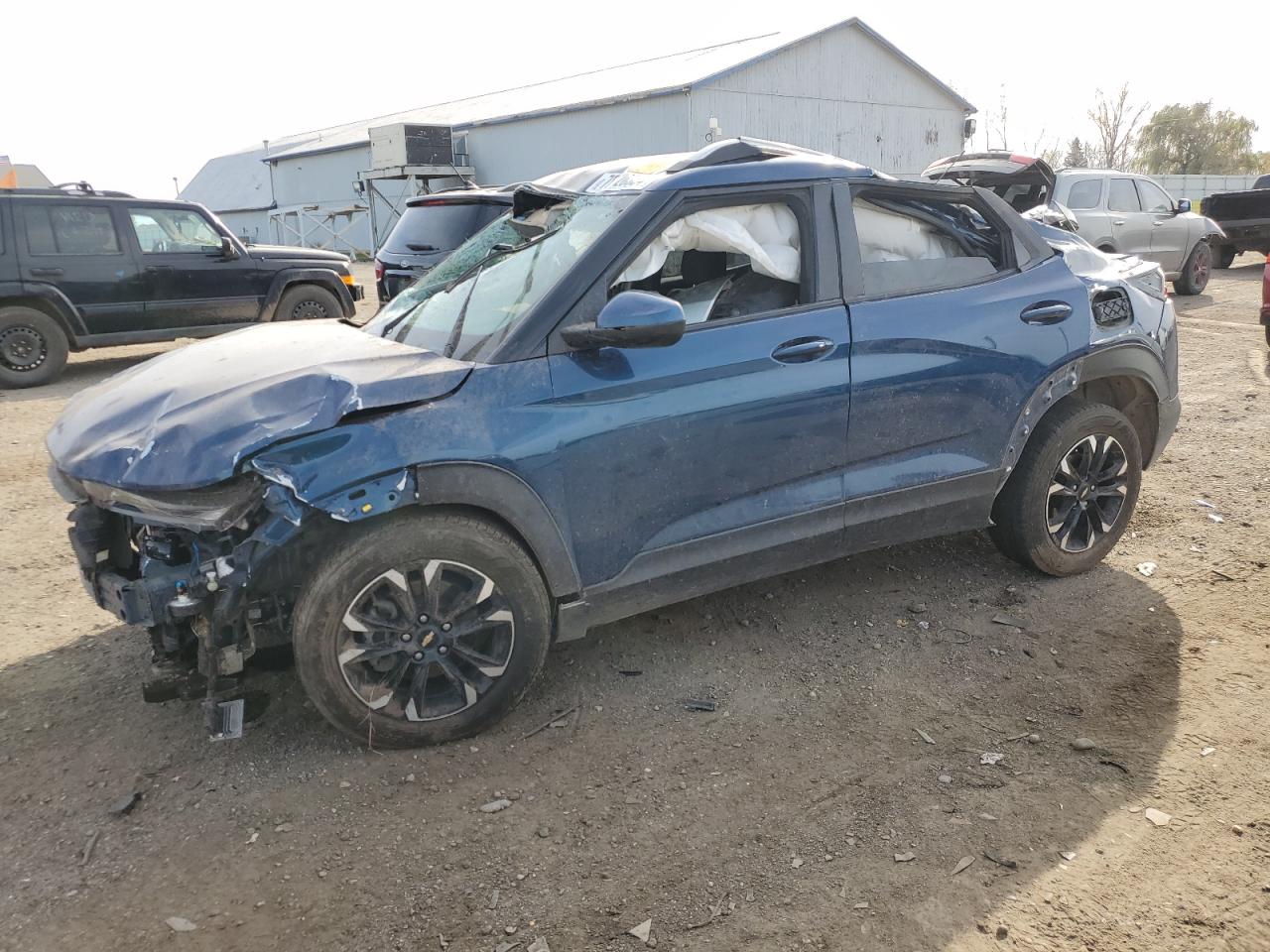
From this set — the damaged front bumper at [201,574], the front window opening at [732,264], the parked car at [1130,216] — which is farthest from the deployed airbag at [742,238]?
the parked car at [1130,216]

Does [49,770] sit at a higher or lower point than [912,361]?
lower

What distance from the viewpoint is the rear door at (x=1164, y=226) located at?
42.2ft

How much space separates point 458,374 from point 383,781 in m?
1.30

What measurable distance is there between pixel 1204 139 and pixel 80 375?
58841mm

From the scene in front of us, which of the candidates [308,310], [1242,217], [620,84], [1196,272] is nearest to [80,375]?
[308,310]

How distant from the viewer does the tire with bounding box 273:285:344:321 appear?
10.6 meters

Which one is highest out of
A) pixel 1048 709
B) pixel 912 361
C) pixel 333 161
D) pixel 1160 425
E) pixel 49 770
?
pixel 333 161

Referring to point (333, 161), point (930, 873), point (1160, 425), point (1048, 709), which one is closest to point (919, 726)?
point (1048, 709)

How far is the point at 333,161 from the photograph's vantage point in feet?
125

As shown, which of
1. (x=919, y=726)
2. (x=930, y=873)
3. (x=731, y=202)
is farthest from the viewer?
(x=731, y=202)

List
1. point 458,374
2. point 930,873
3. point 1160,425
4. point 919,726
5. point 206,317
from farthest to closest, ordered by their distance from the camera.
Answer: point 206,317, point 1160,425, point 919,726, point 458,374, point 930,873

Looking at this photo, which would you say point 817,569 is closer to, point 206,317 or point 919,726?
point 919,726

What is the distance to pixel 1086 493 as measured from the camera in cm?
416

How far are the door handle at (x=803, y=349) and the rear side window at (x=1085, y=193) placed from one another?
10.2 meters
